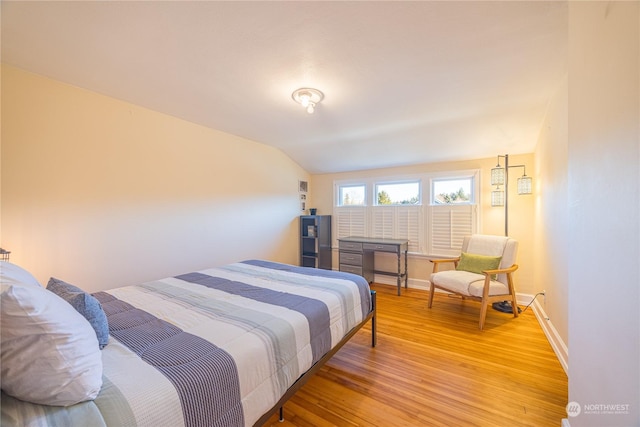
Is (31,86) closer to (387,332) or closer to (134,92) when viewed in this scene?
(134,92)

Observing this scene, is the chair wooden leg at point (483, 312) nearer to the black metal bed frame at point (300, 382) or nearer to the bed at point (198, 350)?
the black metal bed frame at point (300, 382)

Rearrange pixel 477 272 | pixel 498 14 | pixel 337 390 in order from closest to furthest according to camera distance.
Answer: pixel 498 14 < pixel 337 390 < pixel 477 272

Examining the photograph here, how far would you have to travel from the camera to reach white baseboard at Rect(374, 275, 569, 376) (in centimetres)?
203

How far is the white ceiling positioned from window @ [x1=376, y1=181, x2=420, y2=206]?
138 cm

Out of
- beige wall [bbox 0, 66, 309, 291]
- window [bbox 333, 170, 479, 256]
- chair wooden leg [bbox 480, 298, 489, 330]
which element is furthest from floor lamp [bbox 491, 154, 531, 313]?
beige wall [bbox 0, 66, 309, 291]

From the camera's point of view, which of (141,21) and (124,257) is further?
(124,257)

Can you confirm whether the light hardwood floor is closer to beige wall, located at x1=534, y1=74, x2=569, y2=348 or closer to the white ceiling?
beige wall, located at x1=534, y1=74, x2=569, y2=348

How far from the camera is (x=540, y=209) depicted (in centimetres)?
295

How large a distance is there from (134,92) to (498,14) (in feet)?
9.71

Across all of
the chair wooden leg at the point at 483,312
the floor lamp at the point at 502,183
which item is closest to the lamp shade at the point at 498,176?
the floor lamp at the point at 502,183

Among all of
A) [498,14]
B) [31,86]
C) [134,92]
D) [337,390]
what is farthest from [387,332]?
[31,86]

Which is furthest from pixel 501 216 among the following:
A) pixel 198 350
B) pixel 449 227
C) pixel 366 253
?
pixel 198 350

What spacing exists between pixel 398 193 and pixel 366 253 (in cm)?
123

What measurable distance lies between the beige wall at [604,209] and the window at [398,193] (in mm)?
2893
